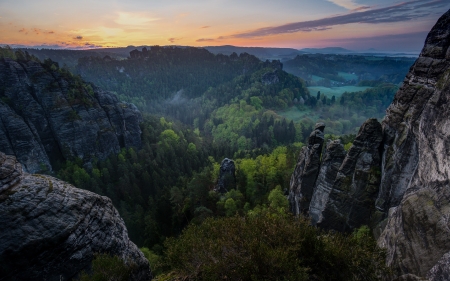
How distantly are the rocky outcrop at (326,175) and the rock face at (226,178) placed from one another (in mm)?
21911

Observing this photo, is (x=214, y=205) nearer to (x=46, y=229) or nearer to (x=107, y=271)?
(x=46, y=229)

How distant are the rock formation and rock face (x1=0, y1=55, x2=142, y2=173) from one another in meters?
68.8

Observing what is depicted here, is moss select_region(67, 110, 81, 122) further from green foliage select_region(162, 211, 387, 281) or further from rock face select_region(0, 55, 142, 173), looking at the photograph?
green foliage select_region(162, 211, 387, 281)

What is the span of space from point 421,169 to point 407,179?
5.37 m

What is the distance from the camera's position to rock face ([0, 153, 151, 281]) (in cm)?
1435

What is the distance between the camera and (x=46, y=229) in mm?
15148

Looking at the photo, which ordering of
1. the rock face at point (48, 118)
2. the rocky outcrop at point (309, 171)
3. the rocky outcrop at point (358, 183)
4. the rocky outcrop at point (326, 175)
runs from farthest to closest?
the rock face at point (48, 118), the rocky outcrop at point (309, 171), the rocky outcrop at point (326, 175), the rocky outcrop at point (358, 183)

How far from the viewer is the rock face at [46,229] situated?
14352mm

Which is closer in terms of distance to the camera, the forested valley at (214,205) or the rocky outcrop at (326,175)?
the forested valley at (214,205)

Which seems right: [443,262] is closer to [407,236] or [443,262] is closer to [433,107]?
[407,236]

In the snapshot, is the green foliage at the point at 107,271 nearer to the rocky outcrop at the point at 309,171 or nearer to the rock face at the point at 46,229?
the rock face at the point at 46,229

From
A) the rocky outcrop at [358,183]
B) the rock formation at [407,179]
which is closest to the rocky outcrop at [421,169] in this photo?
the rock formation at [407,179]

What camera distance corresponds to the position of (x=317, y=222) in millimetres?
28484

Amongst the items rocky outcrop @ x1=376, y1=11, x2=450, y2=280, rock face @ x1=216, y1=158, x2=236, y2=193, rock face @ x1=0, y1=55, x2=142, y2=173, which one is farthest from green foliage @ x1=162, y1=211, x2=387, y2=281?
rock face @ x1=0, y1=55, x2=142, y2=173
